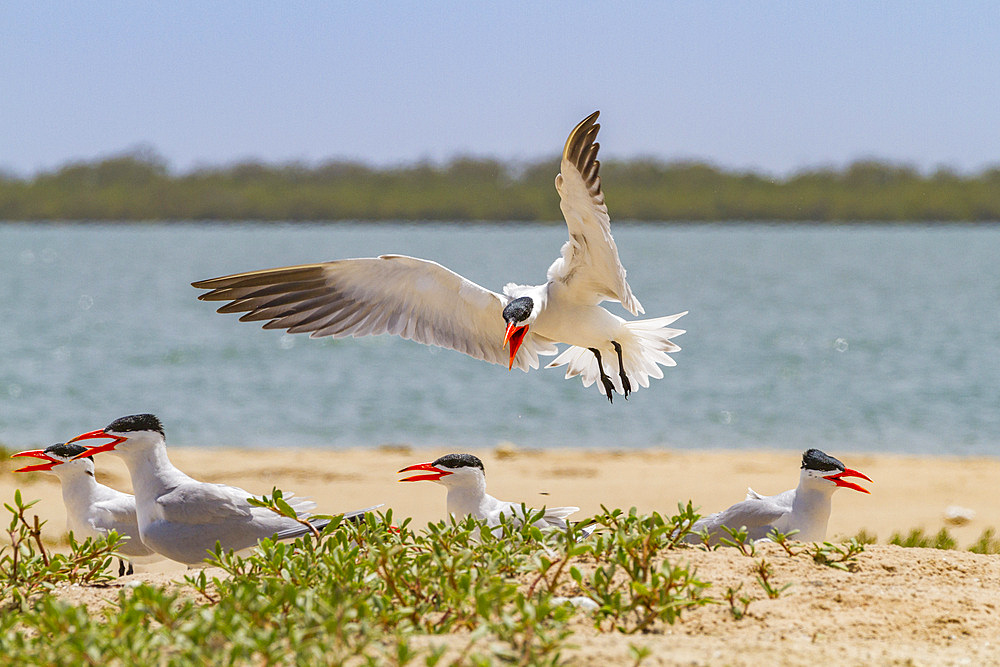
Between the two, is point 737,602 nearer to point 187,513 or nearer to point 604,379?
point 187,513

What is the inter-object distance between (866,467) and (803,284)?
39.6 m

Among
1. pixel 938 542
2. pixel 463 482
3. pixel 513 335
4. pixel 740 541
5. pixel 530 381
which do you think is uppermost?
pixel 513 335

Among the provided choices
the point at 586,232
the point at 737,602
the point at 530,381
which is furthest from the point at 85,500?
the point at 530,381

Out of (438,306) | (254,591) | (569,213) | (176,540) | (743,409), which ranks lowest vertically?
(743,409)

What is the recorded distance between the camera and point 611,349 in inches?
252

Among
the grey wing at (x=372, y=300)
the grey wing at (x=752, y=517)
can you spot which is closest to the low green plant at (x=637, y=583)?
the grey wing at (x=752, y=517)

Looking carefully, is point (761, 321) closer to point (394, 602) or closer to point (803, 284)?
point (803, 284)

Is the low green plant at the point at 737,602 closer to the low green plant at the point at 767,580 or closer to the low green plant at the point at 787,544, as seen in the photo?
the low green plant at the point at 767,580

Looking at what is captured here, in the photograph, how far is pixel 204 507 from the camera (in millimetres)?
A: 4516

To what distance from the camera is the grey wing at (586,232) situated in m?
5.03

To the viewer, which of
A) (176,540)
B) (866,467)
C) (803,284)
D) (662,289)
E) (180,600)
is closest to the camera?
(180,600)

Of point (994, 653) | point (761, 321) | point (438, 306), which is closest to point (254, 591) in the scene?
point (994, 653)

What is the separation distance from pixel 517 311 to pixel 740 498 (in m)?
4.36

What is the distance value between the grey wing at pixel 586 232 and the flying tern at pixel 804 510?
1113 mm
